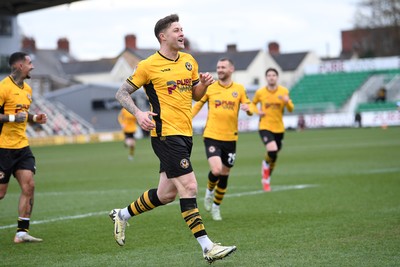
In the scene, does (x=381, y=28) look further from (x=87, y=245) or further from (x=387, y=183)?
(x=87, y=245)

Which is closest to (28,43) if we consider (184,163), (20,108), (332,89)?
(332,89)

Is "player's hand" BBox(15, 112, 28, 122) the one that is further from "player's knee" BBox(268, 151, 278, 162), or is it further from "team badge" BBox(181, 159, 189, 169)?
"player's knee" BBox(268, 151, 278, 162)

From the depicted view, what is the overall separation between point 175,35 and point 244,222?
4.19 meters

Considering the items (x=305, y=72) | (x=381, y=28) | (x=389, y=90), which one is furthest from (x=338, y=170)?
(x=381, y=28)

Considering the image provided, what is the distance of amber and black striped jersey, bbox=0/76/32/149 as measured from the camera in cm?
1118

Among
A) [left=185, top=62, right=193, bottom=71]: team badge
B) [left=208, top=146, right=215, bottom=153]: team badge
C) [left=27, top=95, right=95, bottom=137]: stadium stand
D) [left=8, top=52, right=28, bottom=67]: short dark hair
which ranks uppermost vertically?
[left=8, top=52, right=28, bottom=67]: short dark hair

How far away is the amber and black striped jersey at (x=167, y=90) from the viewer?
9047 mm

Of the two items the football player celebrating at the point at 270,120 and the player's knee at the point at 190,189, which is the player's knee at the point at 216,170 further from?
the player's knee at the point at 190,189

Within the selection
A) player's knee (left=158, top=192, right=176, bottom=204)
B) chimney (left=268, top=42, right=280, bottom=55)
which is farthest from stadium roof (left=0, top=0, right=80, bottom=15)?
chimney (left=268, top=42, right=280, bottom=55)

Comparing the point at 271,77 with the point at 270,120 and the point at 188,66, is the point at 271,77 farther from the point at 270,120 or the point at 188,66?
the point at 188,66

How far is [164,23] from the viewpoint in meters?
9.09

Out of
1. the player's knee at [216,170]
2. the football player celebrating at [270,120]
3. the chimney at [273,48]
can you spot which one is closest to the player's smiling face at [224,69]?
the player's knee at [216,170]

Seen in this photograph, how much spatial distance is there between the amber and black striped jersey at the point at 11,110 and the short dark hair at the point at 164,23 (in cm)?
300

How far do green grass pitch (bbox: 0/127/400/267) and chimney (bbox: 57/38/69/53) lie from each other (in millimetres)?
89539
